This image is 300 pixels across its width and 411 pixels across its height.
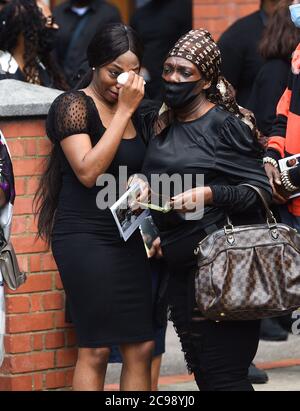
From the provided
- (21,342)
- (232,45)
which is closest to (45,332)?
(21,342)

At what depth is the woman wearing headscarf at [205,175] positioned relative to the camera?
17.1ft

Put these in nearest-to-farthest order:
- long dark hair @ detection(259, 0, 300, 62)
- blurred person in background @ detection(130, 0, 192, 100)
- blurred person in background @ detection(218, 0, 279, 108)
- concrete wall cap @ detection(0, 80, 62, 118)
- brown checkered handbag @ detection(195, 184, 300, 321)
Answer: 1. brown checkered handbag @ detection(195, 184, 300, 321)
2. concrete wall cap @ detection(0, 80, 62, 118)
3. long dark hair @ detection(259, 0, 300, 62)
4. blurred person in background @ detection(218, 0, 279, 108)
5. blurred person in background @ detection(130, 0, 192, 100)

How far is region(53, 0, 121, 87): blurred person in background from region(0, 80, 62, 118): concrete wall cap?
117 inches

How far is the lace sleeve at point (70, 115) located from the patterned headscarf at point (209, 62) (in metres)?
0.47

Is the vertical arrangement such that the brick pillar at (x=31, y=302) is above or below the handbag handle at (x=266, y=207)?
below

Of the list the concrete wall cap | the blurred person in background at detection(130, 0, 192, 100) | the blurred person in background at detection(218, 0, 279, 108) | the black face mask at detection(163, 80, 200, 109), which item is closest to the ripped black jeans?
Answer: the black face mask at detection(163, 80, 200, 109)

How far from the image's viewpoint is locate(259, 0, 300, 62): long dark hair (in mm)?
6668

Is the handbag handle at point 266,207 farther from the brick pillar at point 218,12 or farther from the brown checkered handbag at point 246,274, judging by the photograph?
the brick pillar at point 218,12

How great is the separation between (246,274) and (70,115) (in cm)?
104

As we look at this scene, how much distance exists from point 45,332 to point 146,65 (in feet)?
12.4

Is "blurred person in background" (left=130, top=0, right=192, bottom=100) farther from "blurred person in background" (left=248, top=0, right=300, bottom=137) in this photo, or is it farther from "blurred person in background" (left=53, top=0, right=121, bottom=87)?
"blurred person in background" (left=248, top=0, right=300, bottom=137)

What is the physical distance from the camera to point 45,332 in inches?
254

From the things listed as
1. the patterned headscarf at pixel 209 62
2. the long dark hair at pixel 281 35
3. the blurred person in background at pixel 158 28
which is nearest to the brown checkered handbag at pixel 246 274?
the patterned headscarf at pixel 209 62

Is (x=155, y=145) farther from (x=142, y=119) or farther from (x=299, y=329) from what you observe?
(x=299, y=329)
